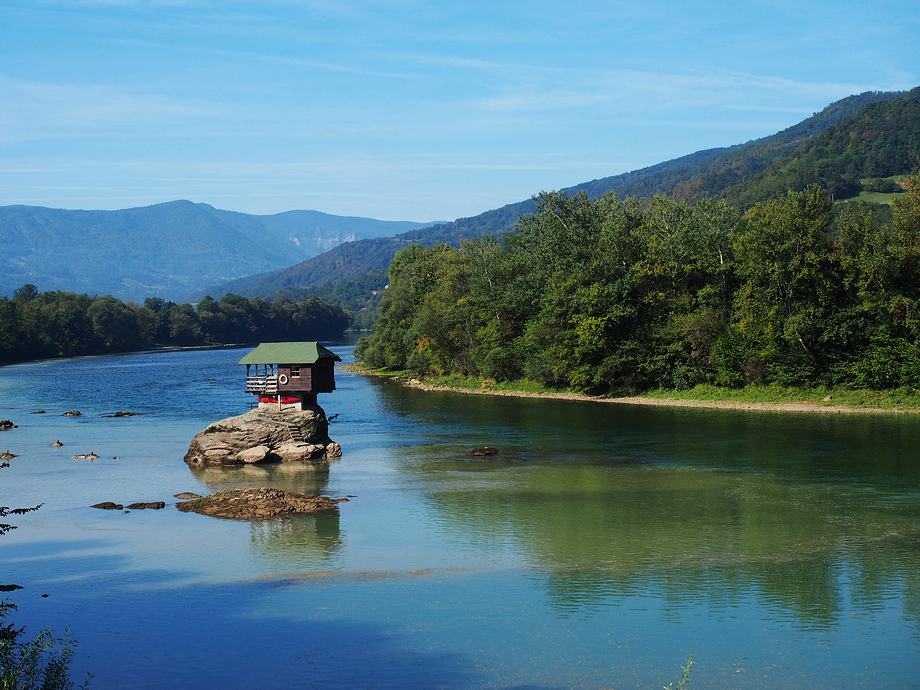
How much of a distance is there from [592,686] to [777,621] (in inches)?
273

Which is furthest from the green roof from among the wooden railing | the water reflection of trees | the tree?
the tree

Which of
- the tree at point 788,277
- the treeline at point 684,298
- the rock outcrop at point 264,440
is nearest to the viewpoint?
the rock outcrop at point 264,440

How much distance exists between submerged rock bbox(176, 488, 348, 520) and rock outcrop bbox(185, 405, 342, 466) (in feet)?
32.1

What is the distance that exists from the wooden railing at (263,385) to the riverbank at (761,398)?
3588 cm

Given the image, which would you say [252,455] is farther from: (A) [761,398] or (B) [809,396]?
(B) [809,396]

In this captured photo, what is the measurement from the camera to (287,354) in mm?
51750

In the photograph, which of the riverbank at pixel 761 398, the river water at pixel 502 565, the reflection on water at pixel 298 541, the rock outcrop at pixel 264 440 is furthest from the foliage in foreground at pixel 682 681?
the riverbank at pixel 761 398

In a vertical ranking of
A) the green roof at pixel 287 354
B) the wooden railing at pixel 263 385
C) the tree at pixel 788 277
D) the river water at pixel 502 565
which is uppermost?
the tree at pixel 788 277

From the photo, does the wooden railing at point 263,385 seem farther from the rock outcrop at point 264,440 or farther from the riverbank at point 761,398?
the riverbank at point 761,398

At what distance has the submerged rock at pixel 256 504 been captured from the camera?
3553 centimetres

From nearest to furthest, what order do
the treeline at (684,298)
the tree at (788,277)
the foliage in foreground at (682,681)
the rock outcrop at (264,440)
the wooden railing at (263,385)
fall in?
the foliage in foreground at (682,681), the rock outcrop at (264,440), the wooden railing at (263,385), the treeline at (684,298), the tree at (788,277)

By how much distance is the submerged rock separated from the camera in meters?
35.5

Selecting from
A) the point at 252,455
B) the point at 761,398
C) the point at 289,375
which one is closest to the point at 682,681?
the point at 252,455

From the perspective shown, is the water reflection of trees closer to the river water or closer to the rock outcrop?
the river water
